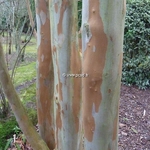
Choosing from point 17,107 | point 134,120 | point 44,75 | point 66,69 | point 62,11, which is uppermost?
point 62,11

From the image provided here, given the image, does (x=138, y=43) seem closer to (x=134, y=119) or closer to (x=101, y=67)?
(x=134, y=119)

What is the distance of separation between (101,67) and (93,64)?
49mm

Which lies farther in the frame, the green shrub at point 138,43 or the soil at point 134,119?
the green shrub at point 138,43

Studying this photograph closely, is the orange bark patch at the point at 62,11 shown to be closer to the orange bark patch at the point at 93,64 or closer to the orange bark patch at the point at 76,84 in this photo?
the orange bark patch at the point at 76,84

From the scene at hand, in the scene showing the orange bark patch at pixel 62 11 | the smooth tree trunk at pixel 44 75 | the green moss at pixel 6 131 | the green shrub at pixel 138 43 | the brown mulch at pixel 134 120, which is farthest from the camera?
the green shrub at pixel 138 43

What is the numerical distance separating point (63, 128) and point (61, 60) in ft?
1.91

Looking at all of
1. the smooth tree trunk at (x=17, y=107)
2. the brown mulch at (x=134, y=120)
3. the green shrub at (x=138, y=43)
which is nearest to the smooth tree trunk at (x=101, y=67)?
the smooth tree trunk at (x=17, y=107)

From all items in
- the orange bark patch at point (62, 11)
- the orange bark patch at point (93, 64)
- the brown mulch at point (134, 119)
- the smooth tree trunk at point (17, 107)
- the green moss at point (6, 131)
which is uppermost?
the orange bark patch at point (62, 11)

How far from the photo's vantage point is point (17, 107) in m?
1.88

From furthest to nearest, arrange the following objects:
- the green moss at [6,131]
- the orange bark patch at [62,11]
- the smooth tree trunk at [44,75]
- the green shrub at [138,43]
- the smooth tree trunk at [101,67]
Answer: the green shrub at [138,43]
the green moss at [6,131]
the smooth tree trunk at [44,75]
the orange bark patch at [62,11]
the smooth tree trunk at [101,67]

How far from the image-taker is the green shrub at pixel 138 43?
5.86 metres

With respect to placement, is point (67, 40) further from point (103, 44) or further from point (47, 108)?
point (47, 108)

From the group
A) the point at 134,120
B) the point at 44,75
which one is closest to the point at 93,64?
the point at 44,75

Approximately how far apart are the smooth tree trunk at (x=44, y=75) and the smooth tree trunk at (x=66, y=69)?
43 cm
